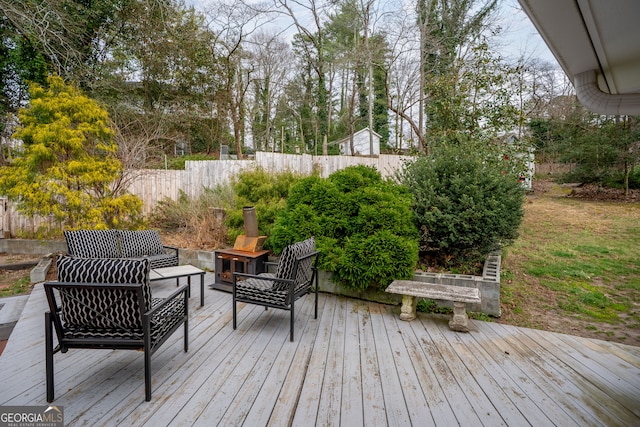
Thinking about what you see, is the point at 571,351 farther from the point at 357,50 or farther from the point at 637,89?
the point at 357,50

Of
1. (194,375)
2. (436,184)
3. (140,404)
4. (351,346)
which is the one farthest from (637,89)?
(140,404)

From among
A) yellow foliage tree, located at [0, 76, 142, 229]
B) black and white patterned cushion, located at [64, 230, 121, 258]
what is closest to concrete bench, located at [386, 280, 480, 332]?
black and white patterned cushion, located at [64, 230, 121, 258]

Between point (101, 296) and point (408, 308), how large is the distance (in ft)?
9.51

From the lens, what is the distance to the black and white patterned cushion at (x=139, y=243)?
4.64 metres

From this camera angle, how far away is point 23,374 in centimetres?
247

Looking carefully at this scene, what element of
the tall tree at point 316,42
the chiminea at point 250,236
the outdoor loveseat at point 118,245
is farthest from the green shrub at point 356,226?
the tall tree at point 316,42

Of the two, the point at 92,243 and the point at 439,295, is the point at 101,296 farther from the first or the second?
the point at 439,295

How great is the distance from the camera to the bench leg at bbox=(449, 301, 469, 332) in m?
3.39

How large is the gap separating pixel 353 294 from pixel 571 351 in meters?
2.33

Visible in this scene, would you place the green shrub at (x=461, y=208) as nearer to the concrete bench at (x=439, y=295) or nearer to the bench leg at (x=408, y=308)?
the concrete bench at (x=439, y=295)

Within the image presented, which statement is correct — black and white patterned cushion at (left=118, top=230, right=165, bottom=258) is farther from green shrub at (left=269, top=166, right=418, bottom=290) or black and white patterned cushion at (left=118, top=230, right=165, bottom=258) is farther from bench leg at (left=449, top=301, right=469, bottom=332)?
bench leg at (left=449, top=301, right=469, bottom=332)

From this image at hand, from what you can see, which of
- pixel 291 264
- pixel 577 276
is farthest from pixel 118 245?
pixel 577 276

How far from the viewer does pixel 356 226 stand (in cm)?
440

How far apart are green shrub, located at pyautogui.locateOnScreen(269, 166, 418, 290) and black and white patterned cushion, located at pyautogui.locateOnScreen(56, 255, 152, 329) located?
240 cm
